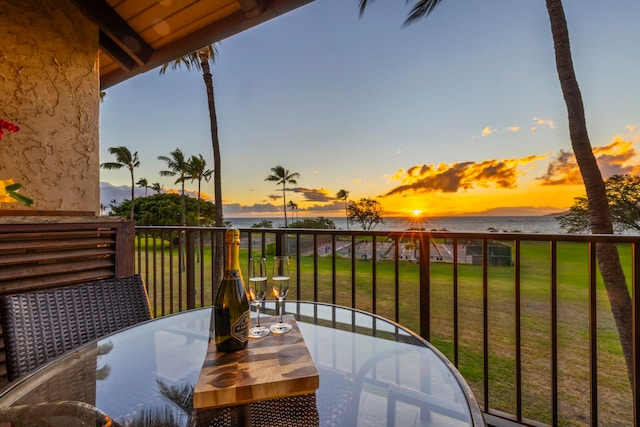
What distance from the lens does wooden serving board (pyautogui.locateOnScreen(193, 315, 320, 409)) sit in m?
0.69

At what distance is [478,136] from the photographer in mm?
12906

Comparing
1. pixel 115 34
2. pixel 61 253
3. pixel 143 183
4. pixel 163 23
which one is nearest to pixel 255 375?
pixel 61 253

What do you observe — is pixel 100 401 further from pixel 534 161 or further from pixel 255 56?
pixel 534 161

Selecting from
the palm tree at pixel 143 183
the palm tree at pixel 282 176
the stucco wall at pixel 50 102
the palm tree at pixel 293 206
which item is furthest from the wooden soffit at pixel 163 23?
the palm tree at pixel 143 183

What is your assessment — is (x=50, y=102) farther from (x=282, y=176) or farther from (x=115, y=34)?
(x=282, y=176)

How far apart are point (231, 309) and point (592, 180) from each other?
463 cm

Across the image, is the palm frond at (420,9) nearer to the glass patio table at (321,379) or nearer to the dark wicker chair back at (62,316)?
the glass patio table at (321,379)

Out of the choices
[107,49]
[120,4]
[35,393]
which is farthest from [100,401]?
[107,49]

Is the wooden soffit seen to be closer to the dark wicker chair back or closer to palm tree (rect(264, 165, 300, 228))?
the dark wicker chair back

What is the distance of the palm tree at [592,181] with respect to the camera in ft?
11.6

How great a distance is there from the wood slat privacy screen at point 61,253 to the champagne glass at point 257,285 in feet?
5.55

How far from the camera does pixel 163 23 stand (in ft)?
9.82

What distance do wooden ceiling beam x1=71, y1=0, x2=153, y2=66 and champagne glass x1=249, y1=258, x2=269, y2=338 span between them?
3318 millimetres

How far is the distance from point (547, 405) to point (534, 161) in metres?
12.9
